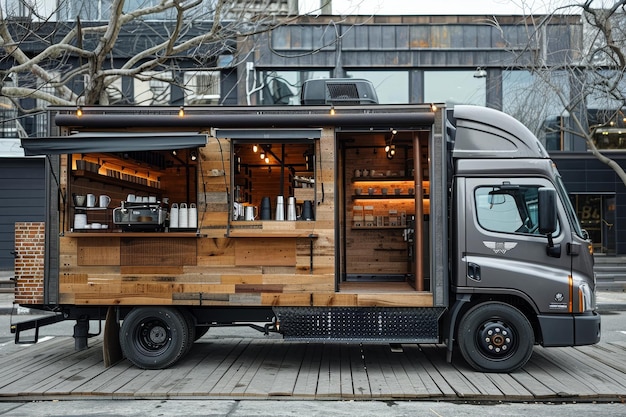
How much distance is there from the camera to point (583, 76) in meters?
19.2

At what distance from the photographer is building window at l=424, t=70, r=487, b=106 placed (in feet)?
74.6

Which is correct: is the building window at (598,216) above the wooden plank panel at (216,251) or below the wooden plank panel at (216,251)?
above

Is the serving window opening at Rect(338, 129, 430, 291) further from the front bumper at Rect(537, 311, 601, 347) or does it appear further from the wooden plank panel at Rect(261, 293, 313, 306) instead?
the front bumper at Rect(537, 311, 601, 347)

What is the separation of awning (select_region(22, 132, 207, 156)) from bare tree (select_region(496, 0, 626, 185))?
12424 millimetres

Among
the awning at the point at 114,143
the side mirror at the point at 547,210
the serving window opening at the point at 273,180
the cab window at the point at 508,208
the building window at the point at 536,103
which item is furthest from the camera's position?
the building window at the point at 536,103

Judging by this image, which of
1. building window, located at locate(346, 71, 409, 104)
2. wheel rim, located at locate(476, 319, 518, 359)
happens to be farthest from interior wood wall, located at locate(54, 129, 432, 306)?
building window, located at locate(346, 71, 409, 104)

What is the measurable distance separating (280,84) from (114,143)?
15.0 meters

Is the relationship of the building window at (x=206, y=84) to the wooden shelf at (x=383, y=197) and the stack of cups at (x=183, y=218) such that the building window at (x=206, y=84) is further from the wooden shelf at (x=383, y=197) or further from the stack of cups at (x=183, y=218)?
the stack of cups at (x=183, y=218)

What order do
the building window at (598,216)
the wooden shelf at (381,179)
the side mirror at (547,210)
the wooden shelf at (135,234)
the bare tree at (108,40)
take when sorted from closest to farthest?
the side mirror at (547,210) → the wooden shelf at (135,234) → the wooden shelf at (381,179) → the bare tree at (108,40) → the building window at (598,216)

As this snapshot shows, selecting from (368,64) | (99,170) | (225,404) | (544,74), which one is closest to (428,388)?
(225,404)

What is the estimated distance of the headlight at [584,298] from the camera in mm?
7871

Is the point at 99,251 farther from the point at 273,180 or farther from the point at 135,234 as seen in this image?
the point at 273,180

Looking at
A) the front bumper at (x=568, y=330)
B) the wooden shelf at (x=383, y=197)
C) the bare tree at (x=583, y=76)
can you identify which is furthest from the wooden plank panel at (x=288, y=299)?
the bare tree at (x=583, y=76)

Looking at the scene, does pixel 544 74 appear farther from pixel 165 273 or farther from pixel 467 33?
pixel 165 273
